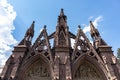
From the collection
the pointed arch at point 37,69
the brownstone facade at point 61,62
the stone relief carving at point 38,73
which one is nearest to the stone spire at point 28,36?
the brownstone facade at point 61,62

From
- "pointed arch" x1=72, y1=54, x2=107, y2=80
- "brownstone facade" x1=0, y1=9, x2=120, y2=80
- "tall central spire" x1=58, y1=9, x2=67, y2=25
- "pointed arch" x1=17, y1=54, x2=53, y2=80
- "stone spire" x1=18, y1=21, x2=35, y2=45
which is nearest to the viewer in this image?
"brownstone facade" x1=0, y1=9, x2=120, y2=80

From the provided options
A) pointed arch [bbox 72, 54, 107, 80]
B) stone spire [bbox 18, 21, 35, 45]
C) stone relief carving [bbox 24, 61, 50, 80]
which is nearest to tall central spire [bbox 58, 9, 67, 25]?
stone spire [bbox 18, 21, 35, 45]

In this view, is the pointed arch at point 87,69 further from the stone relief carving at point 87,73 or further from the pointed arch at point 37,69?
the pointed arch at point 37,69

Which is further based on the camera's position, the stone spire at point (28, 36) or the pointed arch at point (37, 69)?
the stone spire at point (28, 36)

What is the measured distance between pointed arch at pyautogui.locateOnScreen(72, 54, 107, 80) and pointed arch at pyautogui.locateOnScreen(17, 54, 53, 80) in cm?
250

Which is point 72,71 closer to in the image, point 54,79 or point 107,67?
point 54,79

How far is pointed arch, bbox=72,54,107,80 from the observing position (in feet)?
44.9

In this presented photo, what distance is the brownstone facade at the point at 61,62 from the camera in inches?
515

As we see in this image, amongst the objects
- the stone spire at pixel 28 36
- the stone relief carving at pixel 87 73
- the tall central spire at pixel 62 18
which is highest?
the tall central spire at pixel 62 18

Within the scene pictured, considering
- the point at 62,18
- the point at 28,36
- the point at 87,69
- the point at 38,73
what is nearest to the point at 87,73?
the point at 87,69

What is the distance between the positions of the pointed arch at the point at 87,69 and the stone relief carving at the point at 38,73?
2.72m

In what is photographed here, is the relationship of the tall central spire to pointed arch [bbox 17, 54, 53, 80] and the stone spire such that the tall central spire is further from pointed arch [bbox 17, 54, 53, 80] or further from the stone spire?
pointed arch [bbox 17, 54, 53, 80]

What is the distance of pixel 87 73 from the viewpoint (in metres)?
14.1

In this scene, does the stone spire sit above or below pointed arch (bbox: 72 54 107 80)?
above
